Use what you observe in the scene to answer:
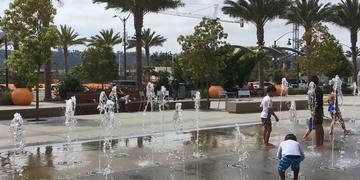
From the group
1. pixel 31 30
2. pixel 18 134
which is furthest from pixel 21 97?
pixel 18 134

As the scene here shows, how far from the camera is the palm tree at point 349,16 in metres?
48.1

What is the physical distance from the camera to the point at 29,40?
17703 millimetres

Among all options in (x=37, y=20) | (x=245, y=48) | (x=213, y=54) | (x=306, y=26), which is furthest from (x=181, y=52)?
(x=306, y=26)

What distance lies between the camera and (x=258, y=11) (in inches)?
1683

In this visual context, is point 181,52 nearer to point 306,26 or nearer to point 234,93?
point 234,93

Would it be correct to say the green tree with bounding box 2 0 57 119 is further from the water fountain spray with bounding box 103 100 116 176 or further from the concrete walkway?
the water fountain spray with bounding box 103 100 116 176

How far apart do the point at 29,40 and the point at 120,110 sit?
17.8 ft

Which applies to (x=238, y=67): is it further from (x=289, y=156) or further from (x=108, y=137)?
(x=289, y=156)

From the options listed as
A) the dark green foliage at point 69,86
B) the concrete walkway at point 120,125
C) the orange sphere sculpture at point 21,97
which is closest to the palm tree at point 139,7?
the dark green foliage at point 69,86

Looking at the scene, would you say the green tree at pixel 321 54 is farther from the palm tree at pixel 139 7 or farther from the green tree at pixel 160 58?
the green tree at pixel 160 58

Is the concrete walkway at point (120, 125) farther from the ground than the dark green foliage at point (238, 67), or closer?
closer

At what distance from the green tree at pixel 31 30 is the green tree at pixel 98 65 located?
27155mm

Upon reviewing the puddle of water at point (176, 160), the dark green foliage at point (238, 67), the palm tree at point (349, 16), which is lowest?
the puddle of water at point (176, 160)

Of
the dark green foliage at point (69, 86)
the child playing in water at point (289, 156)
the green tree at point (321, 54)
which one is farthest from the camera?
the green tree at point (321, 54)
